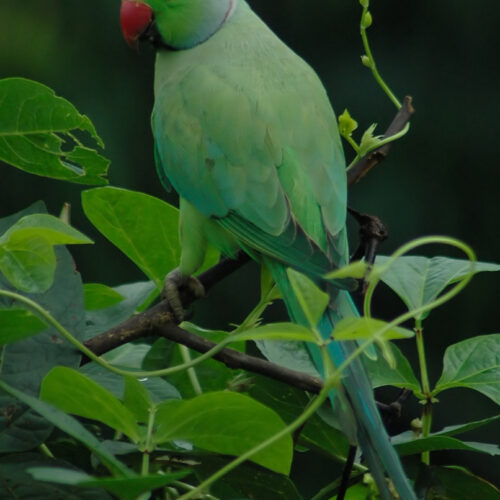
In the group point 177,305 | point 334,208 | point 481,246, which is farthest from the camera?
point 481,246

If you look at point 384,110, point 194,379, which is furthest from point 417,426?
point 384,110

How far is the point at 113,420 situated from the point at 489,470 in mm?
2815

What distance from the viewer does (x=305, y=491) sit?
121 inches

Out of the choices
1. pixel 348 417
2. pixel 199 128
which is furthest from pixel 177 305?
pixel 199 128

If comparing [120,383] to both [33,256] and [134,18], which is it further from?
[134,18]

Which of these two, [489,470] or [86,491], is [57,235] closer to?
[86,491]

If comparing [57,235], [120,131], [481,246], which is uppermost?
[57,235]

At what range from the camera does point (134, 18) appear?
115cm

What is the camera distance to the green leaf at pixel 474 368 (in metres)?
0.69

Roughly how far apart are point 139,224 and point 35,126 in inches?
4.9

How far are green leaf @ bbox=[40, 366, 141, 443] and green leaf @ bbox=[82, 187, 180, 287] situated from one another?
25 cm

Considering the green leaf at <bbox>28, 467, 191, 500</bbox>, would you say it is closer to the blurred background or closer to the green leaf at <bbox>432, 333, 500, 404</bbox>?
the green leaf at <bbox>432, 333, 500, 404</bbox>

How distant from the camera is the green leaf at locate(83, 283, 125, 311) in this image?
2.53ft

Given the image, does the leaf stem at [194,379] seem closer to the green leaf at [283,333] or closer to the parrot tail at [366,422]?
the parrot tail at [366,422]
